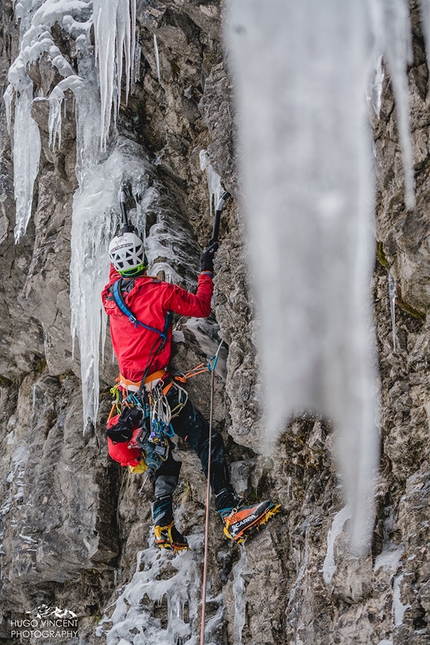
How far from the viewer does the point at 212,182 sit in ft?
17.1

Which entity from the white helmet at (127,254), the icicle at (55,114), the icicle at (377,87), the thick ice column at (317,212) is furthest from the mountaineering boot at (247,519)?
the icicle at (55,114)

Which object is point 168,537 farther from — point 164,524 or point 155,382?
point 155,382

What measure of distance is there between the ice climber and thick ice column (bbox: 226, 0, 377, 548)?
0.72 metres

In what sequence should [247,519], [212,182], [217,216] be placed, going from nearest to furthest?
[247,519] < [217,216] < [212,182]

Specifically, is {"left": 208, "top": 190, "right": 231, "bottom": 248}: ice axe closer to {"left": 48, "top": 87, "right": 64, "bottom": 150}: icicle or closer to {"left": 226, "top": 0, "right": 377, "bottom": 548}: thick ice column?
{"left": 226, "top": 0, "right": 377, "bottom": 548}: thick ice column

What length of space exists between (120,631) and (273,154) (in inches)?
147

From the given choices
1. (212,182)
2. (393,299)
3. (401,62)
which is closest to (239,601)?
(393,299)

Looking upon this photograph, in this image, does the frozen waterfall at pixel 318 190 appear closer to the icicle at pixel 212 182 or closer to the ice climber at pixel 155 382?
the ice climber at pixel 155 382

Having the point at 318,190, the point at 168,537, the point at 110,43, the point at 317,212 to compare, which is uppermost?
the point at 110,43

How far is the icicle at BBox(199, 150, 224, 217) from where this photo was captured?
16.7 ft

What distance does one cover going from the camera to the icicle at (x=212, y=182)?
510 cm

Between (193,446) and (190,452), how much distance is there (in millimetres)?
284

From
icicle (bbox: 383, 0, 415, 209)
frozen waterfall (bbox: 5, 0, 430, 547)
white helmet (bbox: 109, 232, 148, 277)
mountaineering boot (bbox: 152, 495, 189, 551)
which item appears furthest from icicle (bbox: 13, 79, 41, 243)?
icicle (bbox: 383, 0, 415, 209)

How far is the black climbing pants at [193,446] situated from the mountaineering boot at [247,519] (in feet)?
0.87
